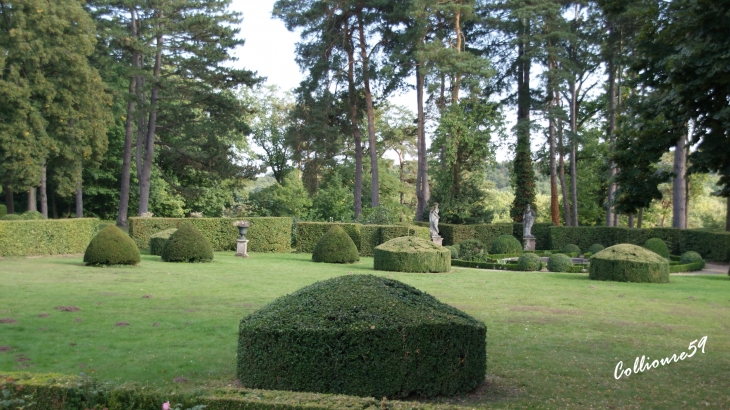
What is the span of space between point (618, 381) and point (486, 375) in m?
1.56

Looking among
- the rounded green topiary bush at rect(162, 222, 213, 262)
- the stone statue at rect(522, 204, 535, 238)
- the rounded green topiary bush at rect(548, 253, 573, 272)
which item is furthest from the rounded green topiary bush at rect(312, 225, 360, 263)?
the stone statue at rect(522, 204, 535, 238)

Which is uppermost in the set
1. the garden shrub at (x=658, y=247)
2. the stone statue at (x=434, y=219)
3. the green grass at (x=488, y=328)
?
the stone statue at (x=434, y=219)

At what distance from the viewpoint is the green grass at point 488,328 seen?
22.7ft

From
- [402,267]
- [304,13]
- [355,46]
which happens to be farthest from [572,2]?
[402,267]

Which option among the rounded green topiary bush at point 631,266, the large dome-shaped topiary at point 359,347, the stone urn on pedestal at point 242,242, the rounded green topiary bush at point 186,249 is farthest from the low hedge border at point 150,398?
the stone urn on pedestal at point 242,242

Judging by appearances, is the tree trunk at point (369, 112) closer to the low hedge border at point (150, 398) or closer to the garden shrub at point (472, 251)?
the garden shrub at point (472, 251)

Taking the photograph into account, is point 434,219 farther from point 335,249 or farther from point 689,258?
point 689,258

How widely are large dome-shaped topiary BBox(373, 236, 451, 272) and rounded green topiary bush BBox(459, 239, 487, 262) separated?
415 cm

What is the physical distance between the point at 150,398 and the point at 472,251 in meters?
21.2

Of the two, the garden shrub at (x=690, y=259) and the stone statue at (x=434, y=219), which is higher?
the stone statue at (x=434, y=219)

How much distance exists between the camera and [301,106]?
36.4 meters

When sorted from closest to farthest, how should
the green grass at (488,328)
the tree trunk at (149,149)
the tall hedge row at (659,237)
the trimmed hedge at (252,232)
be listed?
1. the green grass at (488,328)
2. the tall hedge row at (659,237)
3. the trimmed hedge at (252,232)
4. the tree trunk at (149,149)

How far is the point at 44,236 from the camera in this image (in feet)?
72.9

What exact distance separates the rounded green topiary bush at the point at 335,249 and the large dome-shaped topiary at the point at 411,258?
101 inches
